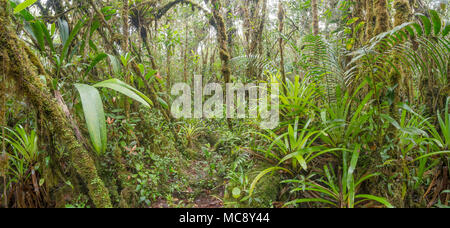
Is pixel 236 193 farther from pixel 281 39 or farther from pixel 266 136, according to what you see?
pixel 281 39

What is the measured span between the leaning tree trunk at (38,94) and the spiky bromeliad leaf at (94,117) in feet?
0.74

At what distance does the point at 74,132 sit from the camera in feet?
4.02

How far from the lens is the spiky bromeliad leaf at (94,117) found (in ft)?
3.07

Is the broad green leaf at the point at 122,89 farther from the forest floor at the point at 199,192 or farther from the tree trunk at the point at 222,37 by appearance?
the tree trunk at the point at 222,37

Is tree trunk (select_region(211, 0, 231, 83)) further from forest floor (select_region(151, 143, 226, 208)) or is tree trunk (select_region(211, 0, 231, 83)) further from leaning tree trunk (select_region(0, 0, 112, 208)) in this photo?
leaning tree trunk (select_region(0, 0, 112, 208))

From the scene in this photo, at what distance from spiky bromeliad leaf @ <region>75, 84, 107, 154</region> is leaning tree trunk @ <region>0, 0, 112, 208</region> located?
224mm

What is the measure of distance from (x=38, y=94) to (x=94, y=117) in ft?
1.35

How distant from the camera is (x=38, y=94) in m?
1.09

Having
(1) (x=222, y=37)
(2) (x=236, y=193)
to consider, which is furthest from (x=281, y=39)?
(2) (x=236, y=193)
